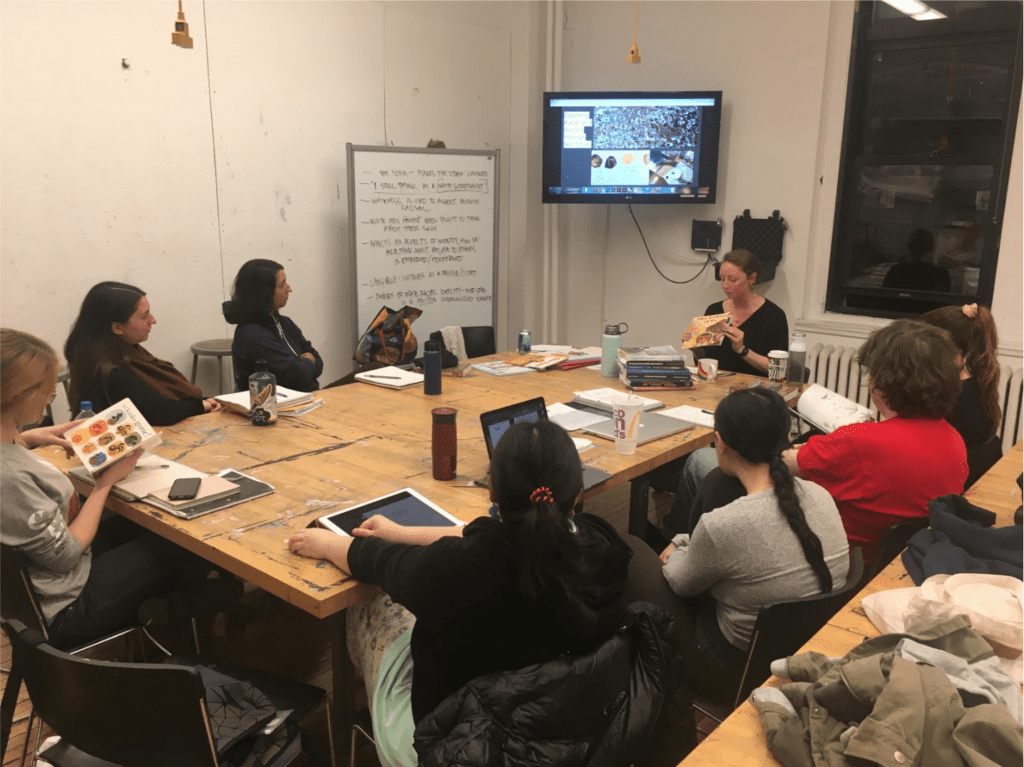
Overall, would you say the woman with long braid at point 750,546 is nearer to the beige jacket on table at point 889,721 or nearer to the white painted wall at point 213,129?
the beige jacket on table at point 889,721

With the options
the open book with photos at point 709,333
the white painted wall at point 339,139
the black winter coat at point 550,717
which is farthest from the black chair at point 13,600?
the open book with photos at point 709,333

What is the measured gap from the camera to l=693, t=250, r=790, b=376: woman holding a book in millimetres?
4078

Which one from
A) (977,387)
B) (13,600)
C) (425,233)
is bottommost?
(13,600)

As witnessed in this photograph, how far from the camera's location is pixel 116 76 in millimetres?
3805

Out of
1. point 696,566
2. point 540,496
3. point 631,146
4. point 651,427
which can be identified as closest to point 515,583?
point 540,496

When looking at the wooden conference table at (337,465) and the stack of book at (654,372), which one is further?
the stack of book at (654,372)

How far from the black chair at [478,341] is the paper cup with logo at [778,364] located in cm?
163

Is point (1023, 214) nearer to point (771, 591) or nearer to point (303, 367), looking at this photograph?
point (771, 591)

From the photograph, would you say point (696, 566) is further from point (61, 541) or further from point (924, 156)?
point (924, 156)

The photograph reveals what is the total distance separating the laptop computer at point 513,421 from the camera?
7.76 feet

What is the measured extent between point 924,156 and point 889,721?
171 inches

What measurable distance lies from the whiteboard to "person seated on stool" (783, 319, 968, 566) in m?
3.20

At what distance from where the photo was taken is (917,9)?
4.52m

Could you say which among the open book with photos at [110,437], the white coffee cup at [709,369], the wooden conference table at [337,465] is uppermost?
the open book with photos at [110,437]
